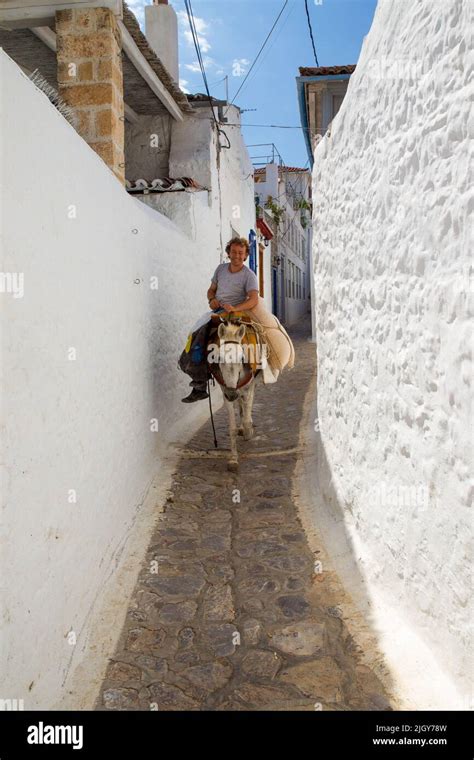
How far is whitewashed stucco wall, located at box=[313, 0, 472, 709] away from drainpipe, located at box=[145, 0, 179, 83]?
656 cm

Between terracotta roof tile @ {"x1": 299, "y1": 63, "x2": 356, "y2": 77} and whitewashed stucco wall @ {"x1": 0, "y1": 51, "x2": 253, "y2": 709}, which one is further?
terracotta roof tile @ {"x1": 299, "y1": 63, "x2": 356, "y2": 77}

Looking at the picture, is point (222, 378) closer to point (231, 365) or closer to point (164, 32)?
point (231, 365)

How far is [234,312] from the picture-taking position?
19.9ft

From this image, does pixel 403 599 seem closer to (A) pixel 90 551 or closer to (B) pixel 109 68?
(A) pixel 90 551

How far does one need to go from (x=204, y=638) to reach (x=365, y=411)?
147 cm

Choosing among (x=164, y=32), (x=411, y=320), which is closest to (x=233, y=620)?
(x=411, y=320)

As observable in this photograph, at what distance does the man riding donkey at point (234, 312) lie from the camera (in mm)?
6051

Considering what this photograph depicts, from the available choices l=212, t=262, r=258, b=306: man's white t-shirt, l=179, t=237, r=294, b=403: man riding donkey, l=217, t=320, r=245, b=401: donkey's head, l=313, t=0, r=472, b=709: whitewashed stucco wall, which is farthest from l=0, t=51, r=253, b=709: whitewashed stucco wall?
l=212, t=262, r=258, b=306: man's white t-shirt

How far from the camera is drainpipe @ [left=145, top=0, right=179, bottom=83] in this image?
31.5ft

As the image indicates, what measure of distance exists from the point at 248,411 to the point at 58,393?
377 cm

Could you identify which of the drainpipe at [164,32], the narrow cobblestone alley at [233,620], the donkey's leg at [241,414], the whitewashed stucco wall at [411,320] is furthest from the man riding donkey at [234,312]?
the drainpipe at [164,32]

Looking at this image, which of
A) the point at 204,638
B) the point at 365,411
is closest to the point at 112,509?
the point at 204,638

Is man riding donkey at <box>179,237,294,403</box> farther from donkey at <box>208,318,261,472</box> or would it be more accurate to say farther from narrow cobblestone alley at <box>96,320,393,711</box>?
narrow cobblestone alley at <box>96,320,393,711</box>

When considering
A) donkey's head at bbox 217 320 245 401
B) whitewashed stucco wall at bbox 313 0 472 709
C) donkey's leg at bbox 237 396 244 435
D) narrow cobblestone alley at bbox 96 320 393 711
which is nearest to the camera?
whitewashed stucco wall at bbox 313 0 472 709
